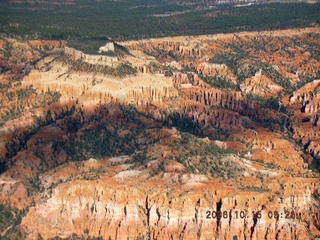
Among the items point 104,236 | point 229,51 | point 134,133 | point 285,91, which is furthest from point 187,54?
point 104,236

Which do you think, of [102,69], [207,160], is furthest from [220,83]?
[207,160]

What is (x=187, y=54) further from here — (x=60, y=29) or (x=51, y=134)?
(x=51, y=134)

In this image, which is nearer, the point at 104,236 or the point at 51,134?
the point at 104,236

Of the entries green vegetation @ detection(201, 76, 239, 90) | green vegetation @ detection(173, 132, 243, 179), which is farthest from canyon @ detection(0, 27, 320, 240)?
green vegetation @ detection(201, 76, 239, 90)

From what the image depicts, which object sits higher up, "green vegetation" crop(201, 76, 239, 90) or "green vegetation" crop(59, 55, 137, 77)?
"green vegetation" crop(59, 55, 137, 77)

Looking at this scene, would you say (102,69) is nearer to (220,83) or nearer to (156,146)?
(220,83)

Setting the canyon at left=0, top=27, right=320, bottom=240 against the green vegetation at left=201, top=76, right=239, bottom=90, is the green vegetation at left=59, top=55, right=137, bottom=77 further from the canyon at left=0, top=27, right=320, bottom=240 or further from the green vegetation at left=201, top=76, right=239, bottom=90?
the green vegetation at left=201, top=76, right=239, bottom=90

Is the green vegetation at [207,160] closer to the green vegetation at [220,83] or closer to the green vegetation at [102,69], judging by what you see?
the green vegetation at [102,69]

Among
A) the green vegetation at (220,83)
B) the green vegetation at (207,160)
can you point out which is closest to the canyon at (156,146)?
the green vegetation at (207,160)
